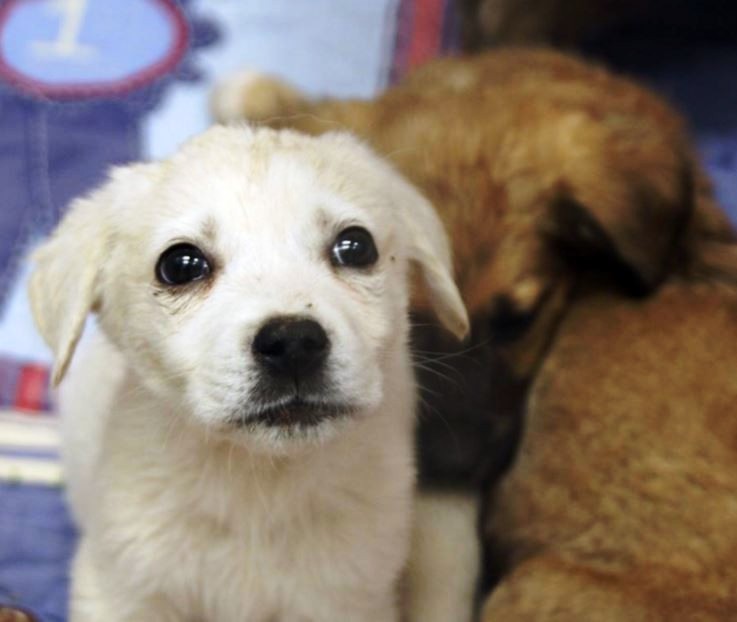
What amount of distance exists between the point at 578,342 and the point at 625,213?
0.22 m

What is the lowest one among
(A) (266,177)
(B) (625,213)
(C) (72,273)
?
(B) (625,213)

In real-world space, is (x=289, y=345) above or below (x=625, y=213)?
above

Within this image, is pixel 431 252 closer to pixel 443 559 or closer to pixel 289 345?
pixel 289 345

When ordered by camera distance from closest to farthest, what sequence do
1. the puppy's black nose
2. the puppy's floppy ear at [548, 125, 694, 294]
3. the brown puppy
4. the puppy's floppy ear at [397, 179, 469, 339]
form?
1. the puppy's black nose
2. the puppy's floppy ear at [397, 179, 469, 339]
3. the brown puppy
4. the puppy's floppy ear at [548, 125, 694, 294]

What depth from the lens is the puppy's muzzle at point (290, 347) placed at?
3.46 ft

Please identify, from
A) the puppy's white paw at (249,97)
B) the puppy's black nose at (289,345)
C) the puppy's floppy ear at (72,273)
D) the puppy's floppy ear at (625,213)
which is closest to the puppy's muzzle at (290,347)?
the puppy's black nose at (289,345)

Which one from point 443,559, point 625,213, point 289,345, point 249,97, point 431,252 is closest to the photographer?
point 289,345

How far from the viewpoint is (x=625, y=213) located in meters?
1.74

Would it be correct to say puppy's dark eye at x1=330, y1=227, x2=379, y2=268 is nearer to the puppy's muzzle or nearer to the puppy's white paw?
the puppy's muzzle

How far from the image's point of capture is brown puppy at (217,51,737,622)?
4.89ft

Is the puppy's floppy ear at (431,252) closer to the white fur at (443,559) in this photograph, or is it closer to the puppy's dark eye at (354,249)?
the puppy's dark eye at (354,249)

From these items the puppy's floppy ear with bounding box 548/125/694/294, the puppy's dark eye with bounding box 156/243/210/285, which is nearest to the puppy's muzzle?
the puppy's dark eye with bounding box 156/243/210/285

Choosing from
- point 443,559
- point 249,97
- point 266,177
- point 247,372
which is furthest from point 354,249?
point 249,97

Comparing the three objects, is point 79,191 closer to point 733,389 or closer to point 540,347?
point 540,347
